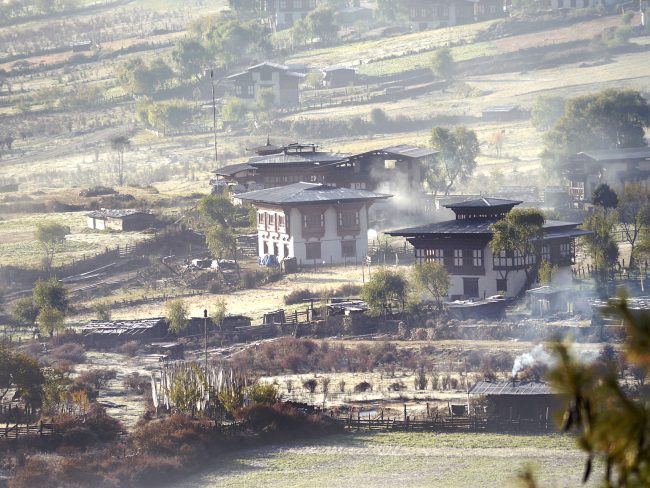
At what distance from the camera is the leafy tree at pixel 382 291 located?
53.2m

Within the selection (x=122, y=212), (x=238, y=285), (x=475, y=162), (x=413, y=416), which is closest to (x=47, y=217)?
(x=122, y=212)

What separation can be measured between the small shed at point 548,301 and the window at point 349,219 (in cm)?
1919

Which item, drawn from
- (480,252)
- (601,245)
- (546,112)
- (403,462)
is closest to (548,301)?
(480,252)

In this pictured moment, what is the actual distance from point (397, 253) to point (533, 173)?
3100cm

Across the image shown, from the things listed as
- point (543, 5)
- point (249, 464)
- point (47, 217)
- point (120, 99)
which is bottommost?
point (249, 464)

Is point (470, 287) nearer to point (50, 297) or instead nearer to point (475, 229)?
point (475, 229)

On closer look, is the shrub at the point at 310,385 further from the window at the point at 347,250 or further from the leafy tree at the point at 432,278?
the window at the point at 347,250

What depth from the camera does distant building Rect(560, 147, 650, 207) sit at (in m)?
84.4

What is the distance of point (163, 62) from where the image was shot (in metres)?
141

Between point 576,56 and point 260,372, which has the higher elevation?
point 576,56

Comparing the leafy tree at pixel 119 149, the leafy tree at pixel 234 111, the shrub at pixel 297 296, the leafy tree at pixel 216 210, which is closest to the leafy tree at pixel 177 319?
the shrub at pixel 297 296

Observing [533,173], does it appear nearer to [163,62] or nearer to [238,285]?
[238,285]

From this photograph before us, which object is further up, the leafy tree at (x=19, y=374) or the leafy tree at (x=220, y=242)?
the leafy tree at (x=220, y=242)

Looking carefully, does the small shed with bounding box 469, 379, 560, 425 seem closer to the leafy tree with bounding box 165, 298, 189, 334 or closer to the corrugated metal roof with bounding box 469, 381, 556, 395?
the corrugated metal roof with bounding box 469, 381, 556, 395
